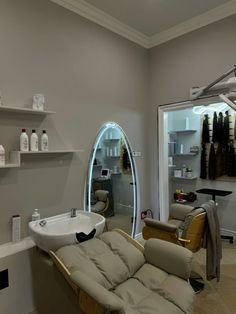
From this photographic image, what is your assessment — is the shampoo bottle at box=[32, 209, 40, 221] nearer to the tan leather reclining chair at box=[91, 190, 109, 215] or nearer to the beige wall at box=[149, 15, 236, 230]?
the tan leather reclining chair at box=[91, 190, 109, 215]

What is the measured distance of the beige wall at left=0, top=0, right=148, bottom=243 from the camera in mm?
2023

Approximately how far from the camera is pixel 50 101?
2.30 meters

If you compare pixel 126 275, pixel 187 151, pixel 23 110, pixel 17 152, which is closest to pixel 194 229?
pixel 126 275

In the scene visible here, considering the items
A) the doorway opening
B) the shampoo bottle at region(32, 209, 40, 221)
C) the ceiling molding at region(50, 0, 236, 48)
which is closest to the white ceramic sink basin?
the shampoo bottle at region(32, 209, 40, 221)

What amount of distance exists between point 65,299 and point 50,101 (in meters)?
1.72

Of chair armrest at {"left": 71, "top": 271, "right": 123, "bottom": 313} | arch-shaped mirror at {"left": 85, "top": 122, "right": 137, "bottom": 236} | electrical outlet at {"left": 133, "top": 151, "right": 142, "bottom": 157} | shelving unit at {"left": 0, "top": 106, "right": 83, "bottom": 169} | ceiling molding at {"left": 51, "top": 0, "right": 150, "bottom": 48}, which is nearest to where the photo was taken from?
chair armrest at {"left": 71, "top": 271, "right": 123, "bottom": 313}

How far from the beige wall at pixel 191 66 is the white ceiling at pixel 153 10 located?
0.82 feet

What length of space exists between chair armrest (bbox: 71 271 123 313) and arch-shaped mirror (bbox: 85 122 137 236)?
1254 millimetres

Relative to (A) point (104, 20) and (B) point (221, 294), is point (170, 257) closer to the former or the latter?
(B) point (221, 294)

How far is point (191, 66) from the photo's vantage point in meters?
3.03

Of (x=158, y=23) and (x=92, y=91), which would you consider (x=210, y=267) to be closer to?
(x=92, y=91)

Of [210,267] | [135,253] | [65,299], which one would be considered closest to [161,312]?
[135,253]

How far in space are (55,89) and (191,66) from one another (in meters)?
1.81

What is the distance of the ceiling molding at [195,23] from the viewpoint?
8.71ft
